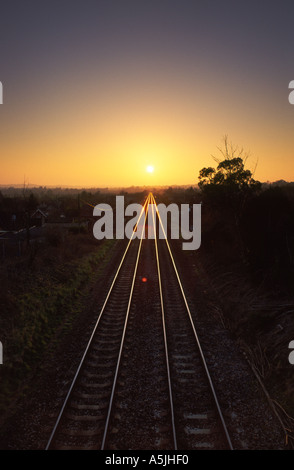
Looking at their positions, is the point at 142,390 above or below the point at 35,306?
below

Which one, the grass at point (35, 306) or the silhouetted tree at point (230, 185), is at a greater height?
the silhouetted tree at point (230, 185)

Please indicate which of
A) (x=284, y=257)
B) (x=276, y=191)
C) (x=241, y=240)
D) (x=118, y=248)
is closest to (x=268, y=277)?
(x=284, y=257)

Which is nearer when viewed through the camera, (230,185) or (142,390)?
(142,390)

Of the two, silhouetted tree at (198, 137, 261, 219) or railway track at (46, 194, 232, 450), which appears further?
silhouetted tree at (198, 137, 261, 219)

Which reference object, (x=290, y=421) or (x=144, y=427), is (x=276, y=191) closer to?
(x=290, y=421)

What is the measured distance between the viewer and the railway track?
21.7ft

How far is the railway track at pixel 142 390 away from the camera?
6605 millimetres

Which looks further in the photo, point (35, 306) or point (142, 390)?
point (35, 306)

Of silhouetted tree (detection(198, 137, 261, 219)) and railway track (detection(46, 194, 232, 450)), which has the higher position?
silhouetted tree (detection(198, 137, 261, 219))

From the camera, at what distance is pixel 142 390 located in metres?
8.28

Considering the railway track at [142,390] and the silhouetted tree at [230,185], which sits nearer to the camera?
the railway track at [142,390]

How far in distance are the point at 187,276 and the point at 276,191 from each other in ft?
27.8

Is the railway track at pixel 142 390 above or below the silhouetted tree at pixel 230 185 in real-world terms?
below

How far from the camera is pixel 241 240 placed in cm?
1956
